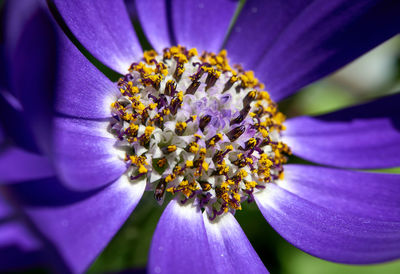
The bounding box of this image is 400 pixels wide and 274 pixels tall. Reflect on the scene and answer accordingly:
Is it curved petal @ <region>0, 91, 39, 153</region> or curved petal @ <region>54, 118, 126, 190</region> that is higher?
curved petal @ <region>0, 91, 39, 153</region>

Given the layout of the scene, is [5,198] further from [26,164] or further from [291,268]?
[291,268]

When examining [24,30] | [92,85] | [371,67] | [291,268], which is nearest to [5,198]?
[24,30]

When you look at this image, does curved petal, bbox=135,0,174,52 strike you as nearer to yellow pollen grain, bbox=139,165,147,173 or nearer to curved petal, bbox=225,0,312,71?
curved petal, bbox=225,0,312,71

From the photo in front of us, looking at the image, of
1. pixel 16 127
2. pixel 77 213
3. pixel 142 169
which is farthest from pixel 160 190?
Result: pixel 16 127

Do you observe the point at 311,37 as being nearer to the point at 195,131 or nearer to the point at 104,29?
the point at 195,131

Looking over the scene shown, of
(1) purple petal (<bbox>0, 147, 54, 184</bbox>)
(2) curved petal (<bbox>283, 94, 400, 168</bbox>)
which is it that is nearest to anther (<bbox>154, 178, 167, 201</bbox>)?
(1) purple petal (<bbox>0, 147, 54, 184</bbox>)
